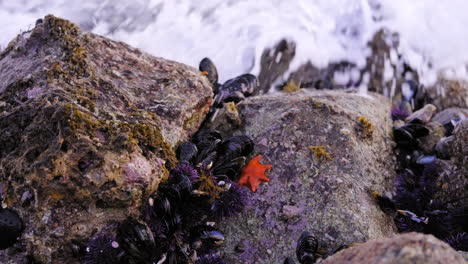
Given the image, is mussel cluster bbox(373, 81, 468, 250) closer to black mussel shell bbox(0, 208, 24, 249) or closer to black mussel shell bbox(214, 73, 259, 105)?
black mussel shell bbox(214, 73, 259, 105)

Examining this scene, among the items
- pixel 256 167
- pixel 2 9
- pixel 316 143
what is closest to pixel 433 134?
pixel 316 143

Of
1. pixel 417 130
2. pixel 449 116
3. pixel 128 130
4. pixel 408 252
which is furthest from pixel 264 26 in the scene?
pixel 408 252

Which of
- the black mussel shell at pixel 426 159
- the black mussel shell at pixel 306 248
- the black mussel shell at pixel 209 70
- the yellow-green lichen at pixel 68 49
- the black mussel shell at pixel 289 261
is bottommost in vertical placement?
the black mussel shell at pixel 426 159

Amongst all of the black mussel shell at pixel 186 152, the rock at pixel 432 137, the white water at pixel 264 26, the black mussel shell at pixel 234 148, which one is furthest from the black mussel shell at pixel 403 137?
the white water at pixel 264 26

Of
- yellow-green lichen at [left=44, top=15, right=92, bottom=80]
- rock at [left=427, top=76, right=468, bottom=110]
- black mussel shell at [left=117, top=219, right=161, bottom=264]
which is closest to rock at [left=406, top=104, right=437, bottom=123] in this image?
rock at [left=427, top=76, right=468, bottom=110]

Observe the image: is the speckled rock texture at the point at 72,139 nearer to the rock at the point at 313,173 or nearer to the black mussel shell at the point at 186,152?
the black mussel shell at the point at 186,152

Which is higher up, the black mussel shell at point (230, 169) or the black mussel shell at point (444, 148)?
the black mussel shell at point (230, 169)

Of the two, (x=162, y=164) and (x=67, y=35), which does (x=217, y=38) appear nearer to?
(x=67, y=35)
